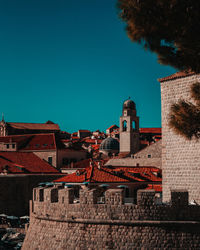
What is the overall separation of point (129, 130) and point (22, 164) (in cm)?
3956

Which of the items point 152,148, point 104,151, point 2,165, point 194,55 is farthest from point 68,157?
point 194,55

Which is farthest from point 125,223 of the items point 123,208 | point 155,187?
point 155,187

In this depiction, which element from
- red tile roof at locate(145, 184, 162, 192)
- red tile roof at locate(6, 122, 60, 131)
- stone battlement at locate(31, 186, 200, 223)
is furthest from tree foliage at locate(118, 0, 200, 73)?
red tile roof at locate(6, 122, 60, 131)

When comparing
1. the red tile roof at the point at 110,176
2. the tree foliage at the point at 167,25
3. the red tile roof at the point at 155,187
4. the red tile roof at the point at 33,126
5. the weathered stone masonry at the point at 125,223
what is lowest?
the weathered stone masonry at the point at 125,223

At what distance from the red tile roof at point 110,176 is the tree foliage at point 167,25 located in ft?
77.1

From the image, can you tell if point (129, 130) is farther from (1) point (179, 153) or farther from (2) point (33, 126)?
(1) point (179, 153)

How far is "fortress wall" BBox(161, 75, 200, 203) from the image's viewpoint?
657 inches

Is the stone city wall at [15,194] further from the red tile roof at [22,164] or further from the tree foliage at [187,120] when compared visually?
the tree foliage at [187,120]

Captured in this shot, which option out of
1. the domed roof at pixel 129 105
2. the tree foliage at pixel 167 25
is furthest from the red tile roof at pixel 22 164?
the domed roof at pixel 129 105

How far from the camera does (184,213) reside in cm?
1143

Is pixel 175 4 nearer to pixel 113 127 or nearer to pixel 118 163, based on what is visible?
pixel 118 163

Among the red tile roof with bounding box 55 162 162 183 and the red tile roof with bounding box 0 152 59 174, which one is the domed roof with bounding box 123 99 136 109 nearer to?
the red tile roof with bounding box 0 152 59 174

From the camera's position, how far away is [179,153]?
17.4 meters

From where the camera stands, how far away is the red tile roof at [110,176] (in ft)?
109
